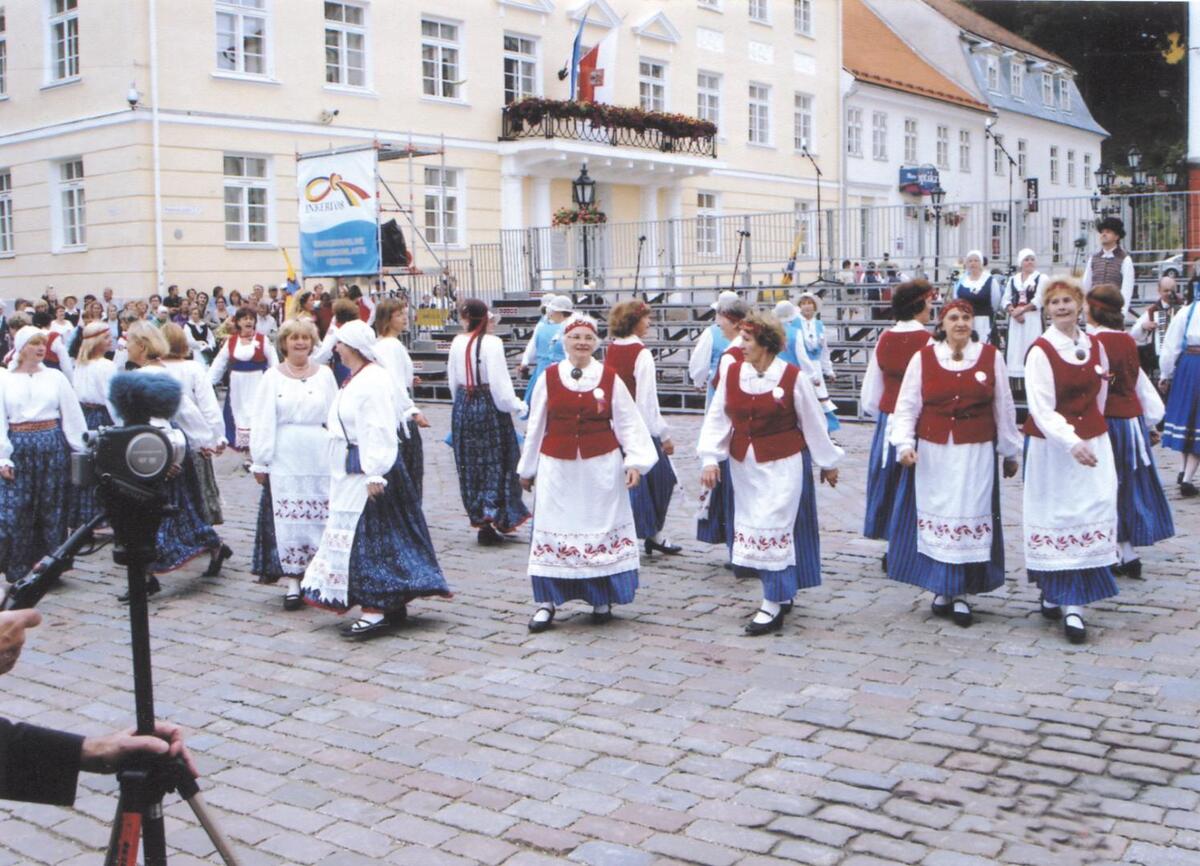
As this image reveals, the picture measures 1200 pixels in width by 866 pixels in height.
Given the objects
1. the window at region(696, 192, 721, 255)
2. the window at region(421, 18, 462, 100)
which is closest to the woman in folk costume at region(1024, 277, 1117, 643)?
the window at region(696, 192, 721, 255)

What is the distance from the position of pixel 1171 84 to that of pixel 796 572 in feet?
139

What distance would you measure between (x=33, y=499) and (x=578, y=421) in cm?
385

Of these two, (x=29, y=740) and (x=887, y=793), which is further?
(x=887, y=793)

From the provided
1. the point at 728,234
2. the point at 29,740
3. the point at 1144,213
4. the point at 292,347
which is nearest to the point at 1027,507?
the point at 292,347

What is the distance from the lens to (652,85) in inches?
1281

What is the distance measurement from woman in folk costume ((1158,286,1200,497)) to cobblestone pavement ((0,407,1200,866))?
2.51 meters

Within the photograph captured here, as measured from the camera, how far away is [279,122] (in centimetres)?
2495

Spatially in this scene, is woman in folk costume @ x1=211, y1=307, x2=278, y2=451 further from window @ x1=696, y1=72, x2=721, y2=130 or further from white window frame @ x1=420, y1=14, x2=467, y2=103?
window @ x1=696, y1=72, x2=721, y2=130

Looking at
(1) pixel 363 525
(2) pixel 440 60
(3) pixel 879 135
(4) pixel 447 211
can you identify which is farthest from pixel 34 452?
(3) pixel 879 135

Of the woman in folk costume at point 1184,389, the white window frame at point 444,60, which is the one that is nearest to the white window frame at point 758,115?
the white window frame at point 444,60

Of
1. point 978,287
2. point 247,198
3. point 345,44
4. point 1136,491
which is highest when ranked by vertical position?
point 345,44

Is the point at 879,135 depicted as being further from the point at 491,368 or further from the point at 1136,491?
the point at 1136,491

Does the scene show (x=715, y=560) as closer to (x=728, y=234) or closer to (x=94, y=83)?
(x=728, y=234)

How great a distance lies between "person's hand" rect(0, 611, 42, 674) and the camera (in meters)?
2.64
